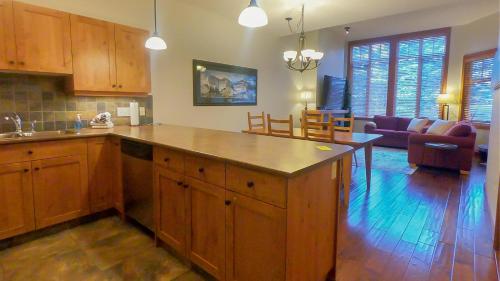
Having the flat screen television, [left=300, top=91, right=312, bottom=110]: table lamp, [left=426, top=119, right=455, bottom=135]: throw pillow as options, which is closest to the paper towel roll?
[left=300, top=91, right=312, bottom=110]: table lamp

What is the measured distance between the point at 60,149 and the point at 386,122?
7.34 metres

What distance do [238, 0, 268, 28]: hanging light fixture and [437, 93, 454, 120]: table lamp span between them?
6242mm

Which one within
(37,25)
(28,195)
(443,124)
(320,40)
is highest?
(320,40)

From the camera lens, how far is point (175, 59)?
12.7ft

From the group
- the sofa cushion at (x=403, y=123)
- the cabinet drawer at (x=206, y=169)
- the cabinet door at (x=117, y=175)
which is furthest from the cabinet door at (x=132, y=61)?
the sofa cushion at (x=403, y=123)

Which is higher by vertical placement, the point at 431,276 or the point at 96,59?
the point at 96,59

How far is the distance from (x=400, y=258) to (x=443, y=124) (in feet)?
13.9

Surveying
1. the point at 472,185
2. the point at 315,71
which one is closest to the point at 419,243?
the point at 472,185

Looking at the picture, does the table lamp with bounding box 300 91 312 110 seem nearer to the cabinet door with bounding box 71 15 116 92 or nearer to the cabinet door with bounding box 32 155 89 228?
the cabinet door with bounding box 71 15 116 92

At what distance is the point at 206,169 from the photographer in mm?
1680

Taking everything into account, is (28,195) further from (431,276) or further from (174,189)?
(431,276)

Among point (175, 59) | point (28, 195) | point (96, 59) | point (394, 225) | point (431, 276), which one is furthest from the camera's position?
point (175, 59)

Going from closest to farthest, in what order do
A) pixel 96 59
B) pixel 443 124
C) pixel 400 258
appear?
1. pixel 400 258
2. pixel 96 59
3. pixel 443 124

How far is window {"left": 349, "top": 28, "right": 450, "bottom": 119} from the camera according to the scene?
7.09 meters
